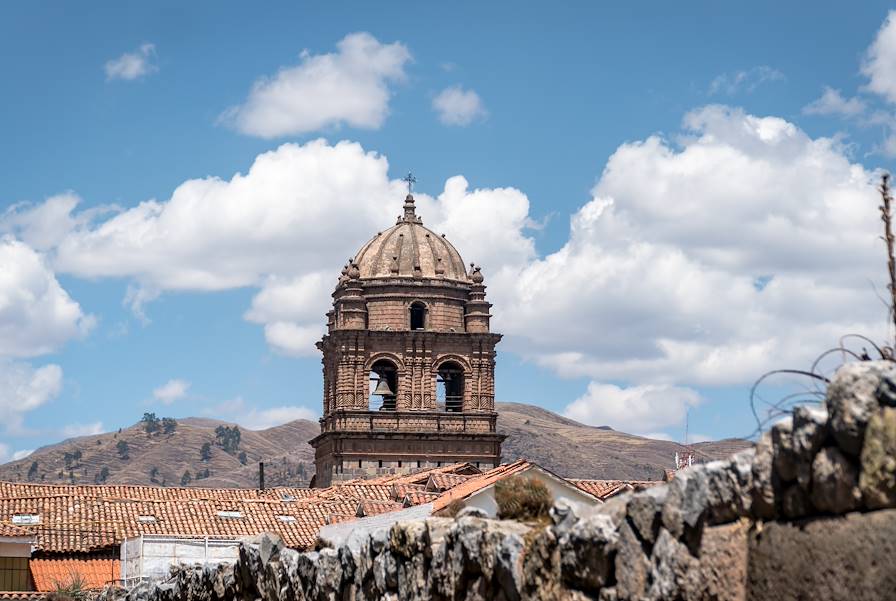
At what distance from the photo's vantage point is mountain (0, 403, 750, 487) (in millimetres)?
155125

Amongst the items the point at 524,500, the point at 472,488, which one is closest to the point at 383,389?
the point at 472,488

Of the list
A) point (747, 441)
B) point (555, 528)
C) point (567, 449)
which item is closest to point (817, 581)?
point (747, 441)

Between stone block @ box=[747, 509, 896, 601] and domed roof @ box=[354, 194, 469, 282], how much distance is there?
1987 inches

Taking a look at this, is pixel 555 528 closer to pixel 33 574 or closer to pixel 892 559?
pixel 892 559

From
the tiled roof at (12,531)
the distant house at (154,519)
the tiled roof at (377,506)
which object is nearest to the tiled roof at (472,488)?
the distant house at (154,519)

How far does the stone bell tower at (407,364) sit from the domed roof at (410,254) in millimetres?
46

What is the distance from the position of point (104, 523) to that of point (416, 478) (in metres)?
11.4

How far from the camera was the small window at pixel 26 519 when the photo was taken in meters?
32.9

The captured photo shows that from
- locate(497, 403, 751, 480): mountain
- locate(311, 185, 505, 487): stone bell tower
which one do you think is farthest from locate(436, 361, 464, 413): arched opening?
locate(497, 403, 751, 480): mountain

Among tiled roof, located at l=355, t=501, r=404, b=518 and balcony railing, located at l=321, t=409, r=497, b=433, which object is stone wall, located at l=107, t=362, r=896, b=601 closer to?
tiled roof, located at l=355, t=501, r=404, b=518

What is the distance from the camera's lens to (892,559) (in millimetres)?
3977

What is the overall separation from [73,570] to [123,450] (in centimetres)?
14391

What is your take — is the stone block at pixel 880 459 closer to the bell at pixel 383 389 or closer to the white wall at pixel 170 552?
the white wall at pixel 170 552

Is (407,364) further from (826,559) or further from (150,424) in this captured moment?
(150,424)
